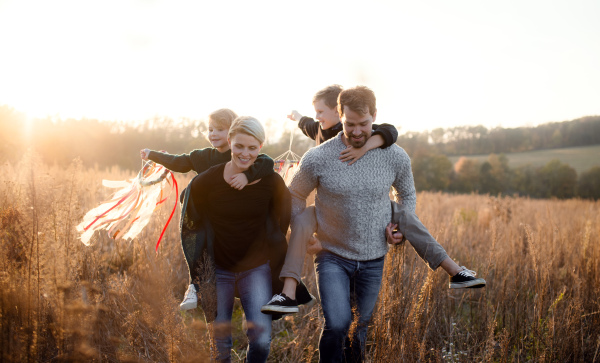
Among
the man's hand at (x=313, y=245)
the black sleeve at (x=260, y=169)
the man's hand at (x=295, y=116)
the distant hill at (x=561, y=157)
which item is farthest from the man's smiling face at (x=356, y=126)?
the distant hill at (x=561, y=157)

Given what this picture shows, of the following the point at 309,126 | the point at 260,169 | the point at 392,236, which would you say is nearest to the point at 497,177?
the point at 309,126

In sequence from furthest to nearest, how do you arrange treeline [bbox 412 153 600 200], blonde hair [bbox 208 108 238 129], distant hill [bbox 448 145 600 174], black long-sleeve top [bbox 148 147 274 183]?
1. distant hill [bbox 448 145 600 174]
2. treeline [bbox 412 153 600 200]
3. black long-sleeve top [bbox 148 147 274 183]
4. blonde hair [bbox 208 108 238 129]

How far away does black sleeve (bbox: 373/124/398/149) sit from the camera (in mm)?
2473

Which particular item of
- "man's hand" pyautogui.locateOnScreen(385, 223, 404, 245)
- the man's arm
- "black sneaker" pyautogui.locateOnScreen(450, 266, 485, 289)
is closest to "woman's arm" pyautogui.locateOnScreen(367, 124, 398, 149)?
the man's arm

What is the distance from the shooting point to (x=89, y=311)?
232cm

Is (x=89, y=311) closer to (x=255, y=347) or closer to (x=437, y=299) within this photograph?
(x=255, y=347)

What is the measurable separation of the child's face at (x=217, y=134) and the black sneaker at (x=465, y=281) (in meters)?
1.79

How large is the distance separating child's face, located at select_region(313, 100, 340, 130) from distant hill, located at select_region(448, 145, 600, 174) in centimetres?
4445

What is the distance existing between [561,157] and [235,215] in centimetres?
5277

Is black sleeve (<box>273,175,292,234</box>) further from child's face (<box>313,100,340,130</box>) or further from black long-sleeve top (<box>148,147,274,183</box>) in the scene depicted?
child's face (<box>313,100,340,130</box>)

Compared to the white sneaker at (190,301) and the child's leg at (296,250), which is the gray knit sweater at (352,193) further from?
the white sneaker at (190,301)

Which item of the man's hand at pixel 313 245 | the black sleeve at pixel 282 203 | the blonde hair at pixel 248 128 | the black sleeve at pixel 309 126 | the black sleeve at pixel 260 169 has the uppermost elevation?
the black sleeve at pixel 309 126

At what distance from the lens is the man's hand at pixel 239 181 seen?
228 cm

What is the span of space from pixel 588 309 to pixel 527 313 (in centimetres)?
79
